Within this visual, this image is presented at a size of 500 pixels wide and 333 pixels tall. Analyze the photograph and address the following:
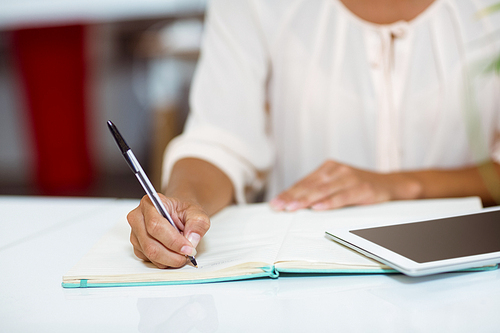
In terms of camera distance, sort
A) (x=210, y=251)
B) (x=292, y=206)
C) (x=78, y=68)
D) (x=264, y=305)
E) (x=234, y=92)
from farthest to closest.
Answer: (x=78, y=68) < (x=234, y=92) < (x=292, y=206) < (x=210, y=251) < (x=264, y=305)

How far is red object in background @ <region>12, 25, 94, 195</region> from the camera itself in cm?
289

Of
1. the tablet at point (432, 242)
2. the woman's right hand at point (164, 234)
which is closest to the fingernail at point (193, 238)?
the woman's right hand at point (164, 234)

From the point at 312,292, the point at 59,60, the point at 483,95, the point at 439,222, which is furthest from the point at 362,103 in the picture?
the point at 59,60

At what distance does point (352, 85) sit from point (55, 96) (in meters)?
2.63

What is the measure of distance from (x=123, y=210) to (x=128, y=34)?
2.75m

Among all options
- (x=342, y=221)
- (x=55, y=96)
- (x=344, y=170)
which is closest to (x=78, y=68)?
(x=55, y=96)

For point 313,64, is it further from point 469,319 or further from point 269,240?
point 469,319

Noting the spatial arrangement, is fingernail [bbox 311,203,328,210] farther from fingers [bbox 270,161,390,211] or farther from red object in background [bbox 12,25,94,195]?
red object in background [bbox 12,25,94,195]

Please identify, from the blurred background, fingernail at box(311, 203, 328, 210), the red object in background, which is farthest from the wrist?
the red object in background

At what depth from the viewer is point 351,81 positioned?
79 cm

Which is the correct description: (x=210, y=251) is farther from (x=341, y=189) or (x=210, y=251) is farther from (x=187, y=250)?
(x=341, y=189)

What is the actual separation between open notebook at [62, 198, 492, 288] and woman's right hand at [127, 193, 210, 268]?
0.01 metres

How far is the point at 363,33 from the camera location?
2.51 ft

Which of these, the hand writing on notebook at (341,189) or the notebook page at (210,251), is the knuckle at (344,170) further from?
the notebook page at (210,251)
